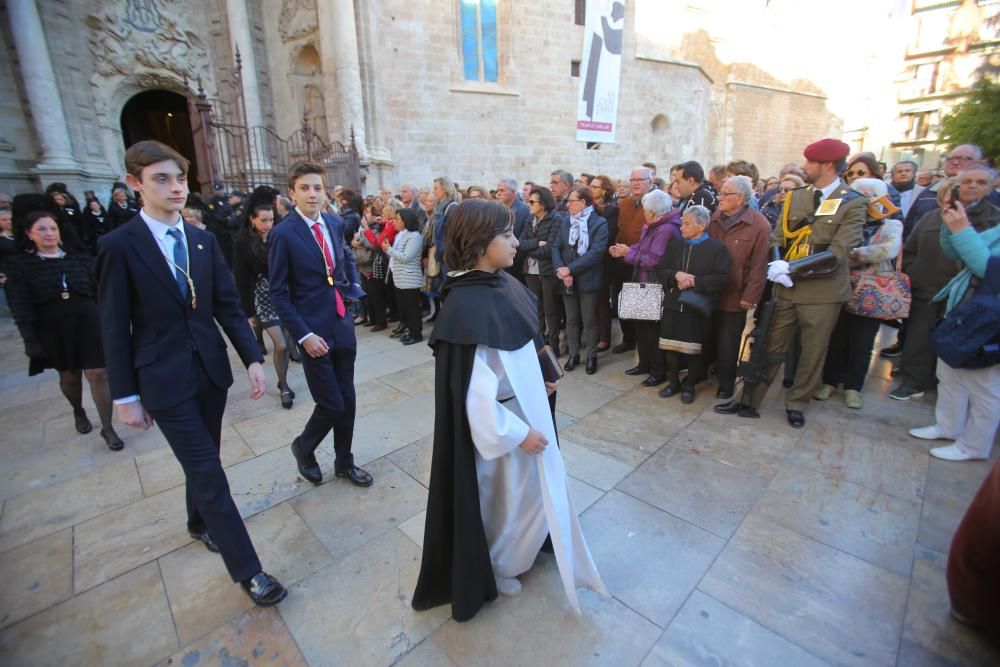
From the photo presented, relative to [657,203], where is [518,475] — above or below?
below

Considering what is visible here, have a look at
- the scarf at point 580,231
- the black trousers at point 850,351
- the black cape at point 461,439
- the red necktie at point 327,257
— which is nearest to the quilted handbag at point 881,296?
the black trousers at point 850,351

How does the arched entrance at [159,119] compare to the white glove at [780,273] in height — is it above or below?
above

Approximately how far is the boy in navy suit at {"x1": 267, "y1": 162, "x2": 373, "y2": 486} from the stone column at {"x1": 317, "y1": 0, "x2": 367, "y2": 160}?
10.5 metres

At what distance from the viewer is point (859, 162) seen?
4.28m

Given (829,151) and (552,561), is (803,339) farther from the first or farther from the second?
(552,561)

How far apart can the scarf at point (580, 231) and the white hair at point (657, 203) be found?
646 millimetres

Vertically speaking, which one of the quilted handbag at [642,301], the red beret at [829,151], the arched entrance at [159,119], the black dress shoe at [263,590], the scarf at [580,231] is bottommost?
the black dress shoe at [263,590]

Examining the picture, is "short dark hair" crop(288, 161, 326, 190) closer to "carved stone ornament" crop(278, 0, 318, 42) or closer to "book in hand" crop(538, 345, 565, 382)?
"book in hand" crop(538, 345, 565, 382)

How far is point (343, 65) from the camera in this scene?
11.9 meters

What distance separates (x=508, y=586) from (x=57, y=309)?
13.4 feet

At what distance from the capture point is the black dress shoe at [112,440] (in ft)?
12.0

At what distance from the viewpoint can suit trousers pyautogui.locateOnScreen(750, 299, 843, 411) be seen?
3.58 meters

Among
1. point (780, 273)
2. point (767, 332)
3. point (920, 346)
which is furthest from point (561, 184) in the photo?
point (920, 346)

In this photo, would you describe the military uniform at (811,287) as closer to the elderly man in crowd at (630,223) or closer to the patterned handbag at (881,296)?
A: the patterned handbag at (881,296)
